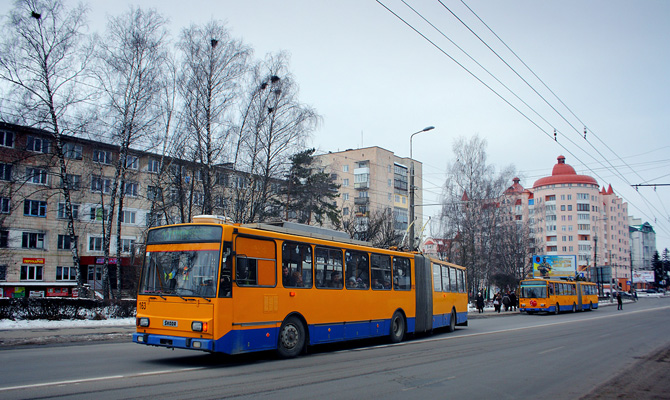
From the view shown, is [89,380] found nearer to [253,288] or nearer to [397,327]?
[253,288]

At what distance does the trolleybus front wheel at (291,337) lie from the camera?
38.2ft

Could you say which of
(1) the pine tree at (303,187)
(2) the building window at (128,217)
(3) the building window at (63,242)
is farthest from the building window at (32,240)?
(1) the pine tree at (303,187)

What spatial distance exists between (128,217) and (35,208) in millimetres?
8129

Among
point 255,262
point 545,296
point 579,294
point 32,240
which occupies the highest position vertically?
point 32,240

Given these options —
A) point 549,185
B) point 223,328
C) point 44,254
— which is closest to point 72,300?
point 223,328

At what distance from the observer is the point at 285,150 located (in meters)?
30.8

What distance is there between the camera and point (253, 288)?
10.9m

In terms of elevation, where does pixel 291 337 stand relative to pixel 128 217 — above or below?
below

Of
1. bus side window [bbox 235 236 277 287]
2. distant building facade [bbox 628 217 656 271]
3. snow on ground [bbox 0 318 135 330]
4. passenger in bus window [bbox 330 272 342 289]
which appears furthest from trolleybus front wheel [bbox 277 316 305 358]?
distant building facade [bbox 628 217 656 271]

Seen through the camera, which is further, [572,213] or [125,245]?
[572,213]

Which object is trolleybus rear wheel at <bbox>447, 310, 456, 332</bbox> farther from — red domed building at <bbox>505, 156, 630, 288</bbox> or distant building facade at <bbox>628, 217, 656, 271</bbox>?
distant building facade at <bbox>628, 217, 656, 271</bbox>

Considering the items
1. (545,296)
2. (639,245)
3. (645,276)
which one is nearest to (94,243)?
(545,296)

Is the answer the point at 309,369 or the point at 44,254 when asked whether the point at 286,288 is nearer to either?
the point at 309,369

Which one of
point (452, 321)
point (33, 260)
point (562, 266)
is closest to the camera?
point (452, 321)
